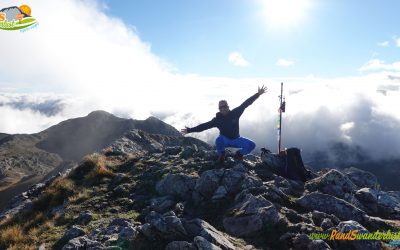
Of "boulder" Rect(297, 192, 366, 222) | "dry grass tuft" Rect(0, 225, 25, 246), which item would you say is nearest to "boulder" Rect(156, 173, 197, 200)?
"boulder" Rect(297, 192, 366, 222)

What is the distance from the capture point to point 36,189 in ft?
84.5

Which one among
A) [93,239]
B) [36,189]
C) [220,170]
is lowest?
[36,189]

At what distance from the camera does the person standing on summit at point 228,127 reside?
60.3 ft

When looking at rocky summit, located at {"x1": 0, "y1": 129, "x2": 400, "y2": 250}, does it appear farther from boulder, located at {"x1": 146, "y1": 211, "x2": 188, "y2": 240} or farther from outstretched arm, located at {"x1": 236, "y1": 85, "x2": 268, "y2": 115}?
outstretched arm, located at {"x1": 236, "y1": 85, "x2": 268, "y2": 115}

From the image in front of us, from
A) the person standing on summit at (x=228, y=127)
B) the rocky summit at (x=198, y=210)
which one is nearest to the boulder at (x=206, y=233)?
the rocky summit at (x=198, y=210)

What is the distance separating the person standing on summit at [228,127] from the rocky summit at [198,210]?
86cm

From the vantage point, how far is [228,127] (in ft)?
60.8

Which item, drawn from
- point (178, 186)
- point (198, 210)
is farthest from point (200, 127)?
point (198, 210)

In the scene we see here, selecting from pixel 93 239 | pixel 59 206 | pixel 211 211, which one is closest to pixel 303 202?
pixel 211 211

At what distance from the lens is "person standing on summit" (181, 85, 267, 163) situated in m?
18.4

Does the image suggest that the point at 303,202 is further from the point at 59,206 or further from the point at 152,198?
the point at 59,206

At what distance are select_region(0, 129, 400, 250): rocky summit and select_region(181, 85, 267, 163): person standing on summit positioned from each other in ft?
2.83

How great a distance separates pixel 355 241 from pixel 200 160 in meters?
11.8

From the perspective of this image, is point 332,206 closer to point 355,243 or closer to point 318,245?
point 355,243
